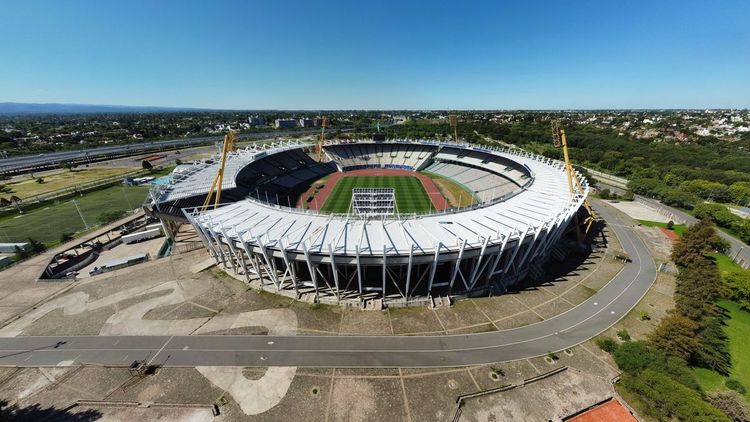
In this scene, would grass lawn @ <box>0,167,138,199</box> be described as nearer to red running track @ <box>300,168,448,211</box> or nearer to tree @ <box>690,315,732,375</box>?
red running track @ <box>300,168,448,211</box>

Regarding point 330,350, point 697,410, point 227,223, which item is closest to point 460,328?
point 330,350

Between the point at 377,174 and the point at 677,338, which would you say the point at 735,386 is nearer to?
the point at 677,338

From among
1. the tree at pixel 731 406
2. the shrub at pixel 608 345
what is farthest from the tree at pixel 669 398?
the shrub at pixel 608 345

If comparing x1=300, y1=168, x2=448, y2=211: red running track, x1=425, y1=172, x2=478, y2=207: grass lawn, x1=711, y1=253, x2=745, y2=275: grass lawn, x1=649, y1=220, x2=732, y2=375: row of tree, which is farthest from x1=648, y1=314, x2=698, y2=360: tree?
x1=300, y1=168, x2=448, y2=211: red running track

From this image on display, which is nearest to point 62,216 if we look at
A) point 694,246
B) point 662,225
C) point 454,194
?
point 454,194

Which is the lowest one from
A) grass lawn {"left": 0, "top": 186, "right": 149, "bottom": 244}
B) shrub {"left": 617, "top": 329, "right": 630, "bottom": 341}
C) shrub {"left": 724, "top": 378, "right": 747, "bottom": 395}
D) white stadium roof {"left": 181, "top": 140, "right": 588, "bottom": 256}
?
grass lawn {"left": 0, "top": 186, "right": 149, "bottom": 244}

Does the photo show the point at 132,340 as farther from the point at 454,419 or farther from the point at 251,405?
the point at 454,419

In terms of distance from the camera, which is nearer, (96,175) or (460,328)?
(460,328)
